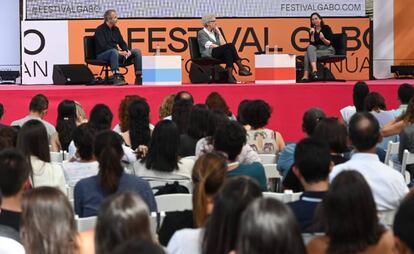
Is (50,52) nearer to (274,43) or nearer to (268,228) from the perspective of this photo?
(274,43)

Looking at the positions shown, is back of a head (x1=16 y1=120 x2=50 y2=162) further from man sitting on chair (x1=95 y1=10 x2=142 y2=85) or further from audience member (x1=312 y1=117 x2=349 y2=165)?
man sitting on chair (x1=95 y1=10 x2=142 y2=85)

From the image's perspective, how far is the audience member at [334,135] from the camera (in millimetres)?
5266

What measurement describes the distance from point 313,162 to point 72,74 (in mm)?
9521

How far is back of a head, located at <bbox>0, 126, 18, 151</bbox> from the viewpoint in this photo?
5.67 metres

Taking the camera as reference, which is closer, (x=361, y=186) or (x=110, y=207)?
(x=110, y=207)

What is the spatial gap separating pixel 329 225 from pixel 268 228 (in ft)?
2.28

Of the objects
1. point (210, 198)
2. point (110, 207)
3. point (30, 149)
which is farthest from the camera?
point (30, 149)

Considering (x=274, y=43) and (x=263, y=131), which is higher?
(x=274, y=43)

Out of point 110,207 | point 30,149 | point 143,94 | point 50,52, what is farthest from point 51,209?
point 50,52

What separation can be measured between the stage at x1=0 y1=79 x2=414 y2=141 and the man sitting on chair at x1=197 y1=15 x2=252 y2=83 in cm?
79

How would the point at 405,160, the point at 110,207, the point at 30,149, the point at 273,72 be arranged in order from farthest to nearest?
the point at 273,72 < the point at 405,160 < the point at 30,149 < the point at 110,207

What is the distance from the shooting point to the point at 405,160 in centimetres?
636

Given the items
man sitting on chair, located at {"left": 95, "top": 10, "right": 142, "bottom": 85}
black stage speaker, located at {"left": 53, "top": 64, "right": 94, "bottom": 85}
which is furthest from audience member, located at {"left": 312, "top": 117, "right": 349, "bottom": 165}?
black stage speaker, located at {"left": 53, "top": 64, "right": 94, "bottom": 85}

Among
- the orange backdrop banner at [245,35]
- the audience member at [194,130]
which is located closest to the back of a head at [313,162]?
the audience member at [194,130]
